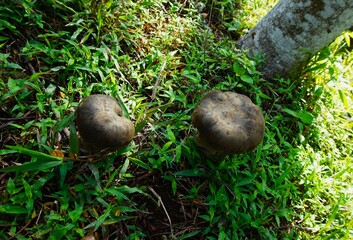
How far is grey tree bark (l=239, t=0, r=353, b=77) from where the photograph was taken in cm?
358

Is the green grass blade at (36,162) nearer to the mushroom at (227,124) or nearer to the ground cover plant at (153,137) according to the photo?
the ground cover plant at (153,137)

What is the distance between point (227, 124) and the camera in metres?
2.76

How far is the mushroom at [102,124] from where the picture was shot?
2498 millimetres

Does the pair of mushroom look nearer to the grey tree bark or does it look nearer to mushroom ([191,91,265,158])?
mushroom ([191,91,265,158])

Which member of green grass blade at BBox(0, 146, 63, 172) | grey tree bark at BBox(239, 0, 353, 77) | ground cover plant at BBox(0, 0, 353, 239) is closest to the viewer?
green grass blade at BBox(0, 146, 63, 172)

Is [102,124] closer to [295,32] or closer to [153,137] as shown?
[153,137]

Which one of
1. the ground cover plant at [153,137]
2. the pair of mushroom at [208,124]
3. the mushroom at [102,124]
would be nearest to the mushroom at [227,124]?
the pair of mushroom at [208,124]

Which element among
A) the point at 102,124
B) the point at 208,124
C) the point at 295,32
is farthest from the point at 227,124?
the point at 295,32

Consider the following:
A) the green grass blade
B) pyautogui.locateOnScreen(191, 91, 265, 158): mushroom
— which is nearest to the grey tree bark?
pyautogui.locateOnScreen(191, 91, 265, 158): mushroom

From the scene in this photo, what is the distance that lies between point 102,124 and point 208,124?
2.66 ft

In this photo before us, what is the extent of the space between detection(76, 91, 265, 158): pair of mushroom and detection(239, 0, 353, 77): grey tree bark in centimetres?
125

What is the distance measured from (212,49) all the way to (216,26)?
0.66 m

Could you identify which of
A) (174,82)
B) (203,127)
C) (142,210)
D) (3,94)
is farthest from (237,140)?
(3,94)

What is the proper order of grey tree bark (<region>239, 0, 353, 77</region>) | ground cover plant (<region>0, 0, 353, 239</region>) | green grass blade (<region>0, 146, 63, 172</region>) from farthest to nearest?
grey tree bark (<region>239, 0, 353, 77</region>)
ground cover plant (<region>0, 0, 353, 239</region>)
green grass blade (<region>0, 146, 63, 172</region>)
